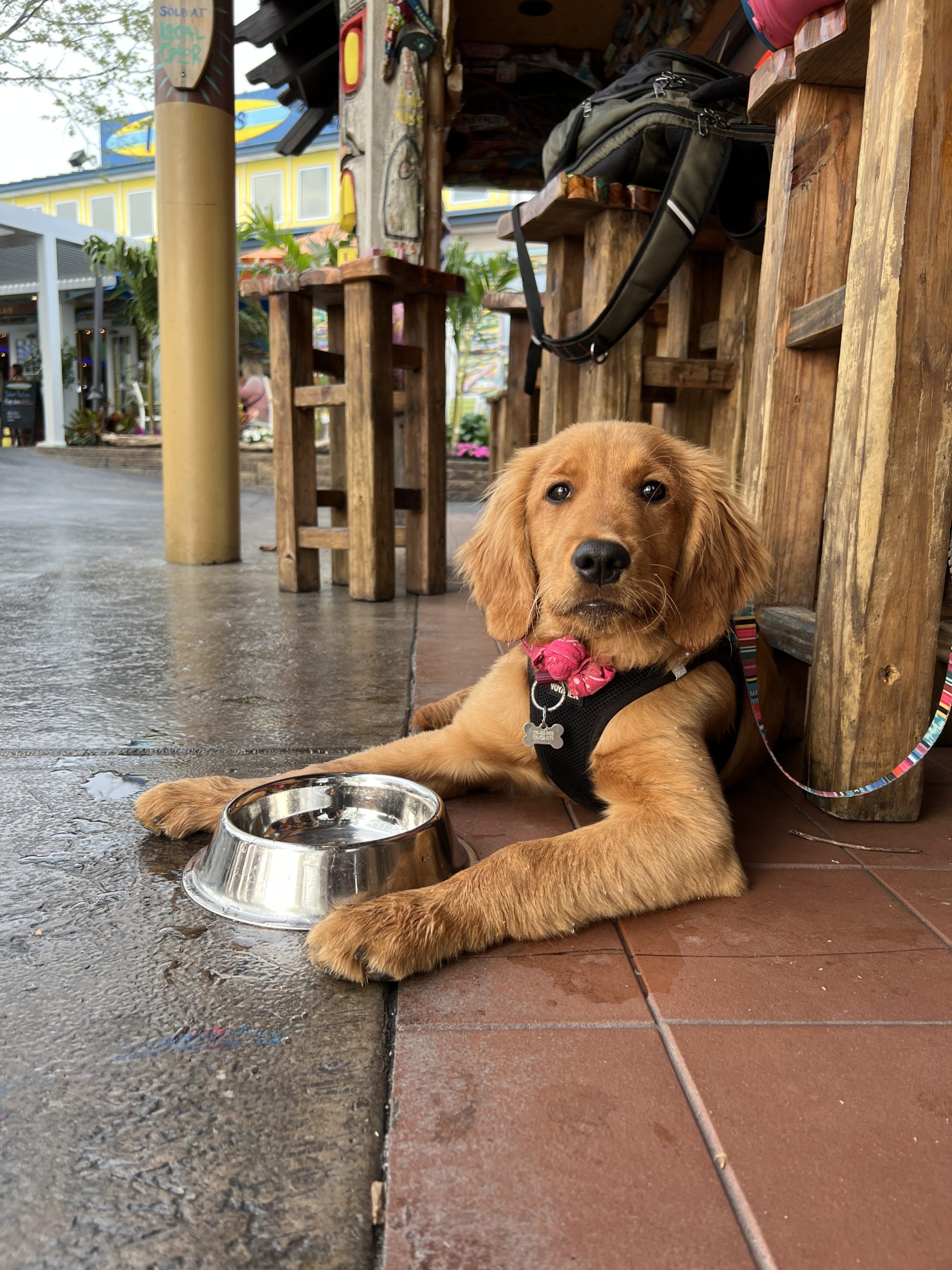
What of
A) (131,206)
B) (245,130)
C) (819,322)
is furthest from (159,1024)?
(131,206)

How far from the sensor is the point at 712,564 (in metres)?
2.17

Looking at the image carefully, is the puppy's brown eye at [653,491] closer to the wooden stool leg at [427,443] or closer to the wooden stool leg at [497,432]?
the wooden stool leg at [427,443]

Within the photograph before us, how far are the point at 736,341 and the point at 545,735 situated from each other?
2706 mm

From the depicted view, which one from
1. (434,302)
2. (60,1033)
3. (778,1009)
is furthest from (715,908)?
(434,302)

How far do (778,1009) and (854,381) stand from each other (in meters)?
1.37

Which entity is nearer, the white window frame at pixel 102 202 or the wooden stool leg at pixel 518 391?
the wooden stool leg at pixel 518 391

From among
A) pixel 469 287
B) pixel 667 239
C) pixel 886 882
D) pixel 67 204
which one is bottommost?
pixel 886 882

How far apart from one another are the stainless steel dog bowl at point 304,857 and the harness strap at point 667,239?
2262mm

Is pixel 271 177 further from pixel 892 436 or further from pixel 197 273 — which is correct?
pixel 892 436

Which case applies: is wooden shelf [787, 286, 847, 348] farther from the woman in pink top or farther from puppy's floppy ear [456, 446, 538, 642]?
the woman in pink top

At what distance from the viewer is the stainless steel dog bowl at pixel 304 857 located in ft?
5.36

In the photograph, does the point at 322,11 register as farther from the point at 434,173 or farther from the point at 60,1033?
the point at 60,1033

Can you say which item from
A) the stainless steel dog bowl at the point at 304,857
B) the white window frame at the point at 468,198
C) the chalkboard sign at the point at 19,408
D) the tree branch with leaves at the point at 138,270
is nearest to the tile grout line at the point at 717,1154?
the stainless steel dog bowl at the point at 304,857

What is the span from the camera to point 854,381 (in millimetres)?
2113
